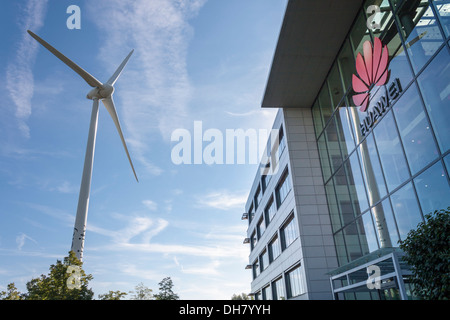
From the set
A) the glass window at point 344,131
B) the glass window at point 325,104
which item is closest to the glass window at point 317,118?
the glass window at point 325,104

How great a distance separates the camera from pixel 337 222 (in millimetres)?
25766

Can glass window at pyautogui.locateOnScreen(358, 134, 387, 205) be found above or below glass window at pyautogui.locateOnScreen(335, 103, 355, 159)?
below

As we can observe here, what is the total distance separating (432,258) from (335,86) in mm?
18103

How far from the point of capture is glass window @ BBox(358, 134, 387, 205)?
738 inches

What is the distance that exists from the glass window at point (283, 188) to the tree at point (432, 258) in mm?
19693

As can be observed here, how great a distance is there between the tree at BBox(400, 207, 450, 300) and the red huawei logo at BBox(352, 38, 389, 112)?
1000cm

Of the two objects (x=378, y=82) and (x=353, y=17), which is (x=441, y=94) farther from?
(x=353, y=17)

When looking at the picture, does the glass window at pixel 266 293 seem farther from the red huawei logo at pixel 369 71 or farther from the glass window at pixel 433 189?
the glass window at pixel 433 189

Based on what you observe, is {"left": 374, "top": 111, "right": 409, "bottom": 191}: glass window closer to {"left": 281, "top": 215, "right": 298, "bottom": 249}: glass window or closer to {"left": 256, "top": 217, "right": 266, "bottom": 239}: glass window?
{"left": 281, "top": 215, "right": 298, "bottom": 249}: glass window

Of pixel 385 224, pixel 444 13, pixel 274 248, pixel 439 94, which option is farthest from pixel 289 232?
pixel 444 13

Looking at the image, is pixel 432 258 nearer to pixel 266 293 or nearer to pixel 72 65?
pixel 72 65

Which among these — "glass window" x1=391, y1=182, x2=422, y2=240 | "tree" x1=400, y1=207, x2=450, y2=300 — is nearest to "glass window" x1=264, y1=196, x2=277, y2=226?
"glass window" x1=391, y1=182, x2=422, y2=240

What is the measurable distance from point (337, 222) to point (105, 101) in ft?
64.2
